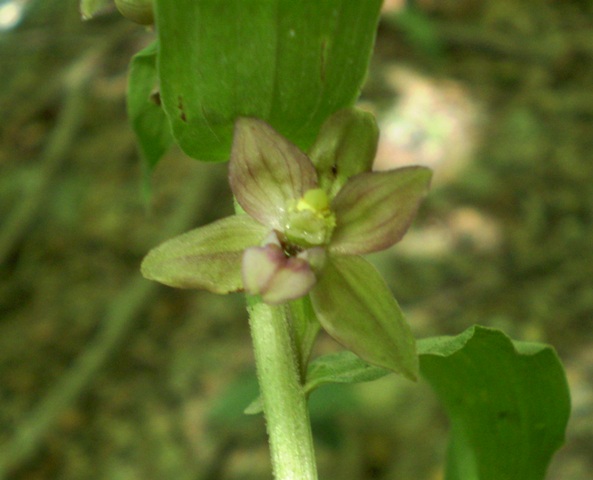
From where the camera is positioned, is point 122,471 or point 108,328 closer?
point 122,471

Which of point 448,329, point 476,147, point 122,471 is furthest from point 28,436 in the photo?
point 476,147

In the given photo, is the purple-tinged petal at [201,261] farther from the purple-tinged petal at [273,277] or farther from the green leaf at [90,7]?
the green leaf at [90,7]

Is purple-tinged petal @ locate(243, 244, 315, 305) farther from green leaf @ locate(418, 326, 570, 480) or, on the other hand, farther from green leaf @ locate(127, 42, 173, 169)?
green leaf @ locate(127, 42, 173, 169)

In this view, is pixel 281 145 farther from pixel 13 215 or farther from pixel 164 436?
pixel 13 215

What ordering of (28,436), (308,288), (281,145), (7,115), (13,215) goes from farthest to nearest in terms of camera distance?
(7,115) < (13,215) < (28,436) < (281,145) < (308,288)

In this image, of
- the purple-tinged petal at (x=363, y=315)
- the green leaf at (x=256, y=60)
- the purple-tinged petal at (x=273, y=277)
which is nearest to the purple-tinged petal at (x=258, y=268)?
the purple-tinged petal at (x=273, y=277)

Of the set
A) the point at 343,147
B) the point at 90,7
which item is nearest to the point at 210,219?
the point at 90,7

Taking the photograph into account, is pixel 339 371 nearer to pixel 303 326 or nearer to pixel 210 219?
pixel 303 326

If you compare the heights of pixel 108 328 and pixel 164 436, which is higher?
pixel 108 328
